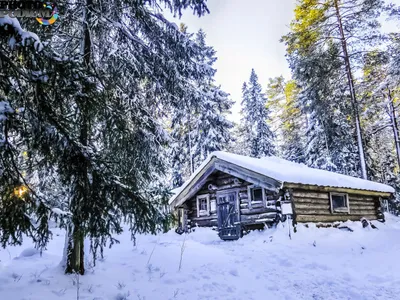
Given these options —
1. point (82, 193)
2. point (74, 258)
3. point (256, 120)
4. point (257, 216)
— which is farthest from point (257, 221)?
point (256, 120)

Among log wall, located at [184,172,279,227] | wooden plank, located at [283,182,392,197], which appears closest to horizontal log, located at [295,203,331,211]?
wooden plank, located at [283,182,392,197]

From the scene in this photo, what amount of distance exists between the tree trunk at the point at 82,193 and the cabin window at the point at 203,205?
964 cm

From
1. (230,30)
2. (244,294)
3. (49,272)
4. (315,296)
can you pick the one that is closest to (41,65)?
(49,272)

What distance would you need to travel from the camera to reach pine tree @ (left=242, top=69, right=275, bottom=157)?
29.2 meters

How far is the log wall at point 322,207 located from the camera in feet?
40.7

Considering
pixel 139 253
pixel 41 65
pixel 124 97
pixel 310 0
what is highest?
pixel 310 0

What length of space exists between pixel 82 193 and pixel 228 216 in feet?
35.3

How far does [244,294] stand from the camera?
5578 mm

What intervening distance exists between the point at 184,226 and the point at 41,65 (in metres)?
13.6

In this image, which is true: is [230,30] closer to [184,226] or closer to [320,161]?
[184,226]

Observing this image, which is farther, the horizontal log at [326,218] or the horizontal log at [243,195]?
the horizontal log at [243,195]

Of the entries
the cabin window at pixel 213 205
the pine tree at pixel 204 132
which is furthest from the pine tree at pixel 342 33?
the cabin window at pixel 213 205

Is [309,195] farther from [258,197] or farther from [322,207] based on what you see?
[258,197]

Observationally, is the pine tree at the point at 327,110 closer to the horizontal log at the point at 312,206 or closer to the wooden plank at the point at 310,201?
the wooden plank at the point at 310,201
